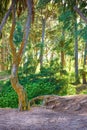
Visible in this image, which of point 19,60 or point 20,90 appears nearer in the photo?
point 20,90

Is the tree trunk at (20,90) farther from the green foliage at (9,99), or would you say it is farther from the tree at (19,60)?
the green foliage at (9,99)

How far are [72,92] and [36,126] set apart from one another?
33.6 feet

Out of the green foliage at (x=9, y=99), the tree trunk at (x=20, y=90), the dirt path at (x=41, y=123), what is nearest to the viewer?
the dirt path at (x=41, y=123)

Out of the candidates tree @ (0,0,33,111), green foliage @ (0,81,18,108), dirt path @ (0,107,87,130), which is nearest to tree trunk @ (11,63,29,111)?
tree @ (0,0,33,111)

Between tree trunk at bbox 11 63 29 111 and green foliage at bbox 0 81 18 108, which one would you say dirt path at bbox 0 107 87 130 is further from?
green foliage at bbox 0 81 18 108

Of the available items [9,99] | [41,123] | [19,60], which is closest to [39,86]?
[9,99]

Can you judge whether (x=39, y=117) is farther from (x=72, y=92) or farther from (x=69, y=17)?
(x=72, y=92)

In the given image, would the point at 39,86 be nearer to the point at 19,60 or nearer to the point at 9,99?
the point at 9,99

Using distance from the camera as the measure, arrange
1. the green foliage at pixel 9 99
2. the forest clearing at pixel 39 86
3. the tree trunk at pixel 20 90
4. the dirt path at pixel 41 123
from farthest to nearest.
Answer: the green foliage at pixel 9 99, the tree trunk at pixel 20 90, the forest clearing at pixel 39 86, the dirt path at pixel 41 123

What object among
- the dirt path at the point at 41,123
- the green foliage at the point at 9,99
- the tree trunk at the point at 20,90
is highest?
the tree trunk at the point at 20,90

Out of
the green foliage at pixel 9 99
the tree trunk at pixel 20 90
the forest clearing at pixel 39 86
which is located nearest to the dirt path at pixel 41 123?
the forest clearing at pixel 39 86

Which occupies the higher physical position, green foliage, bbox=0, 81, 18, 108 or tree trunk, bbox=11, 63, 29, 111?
tree trunk, bbox=11, 63, 29, 111

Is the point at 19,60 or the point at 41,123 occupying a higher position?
the point at 19,60

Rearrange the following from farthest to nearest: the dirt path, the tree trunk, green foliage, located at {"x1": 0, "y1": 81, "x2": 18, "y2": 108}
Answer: green foliage, located at {"x1": 0, "y1": 81, "x2": 18, "y2": 108} < the tree trunk < the dirt path
